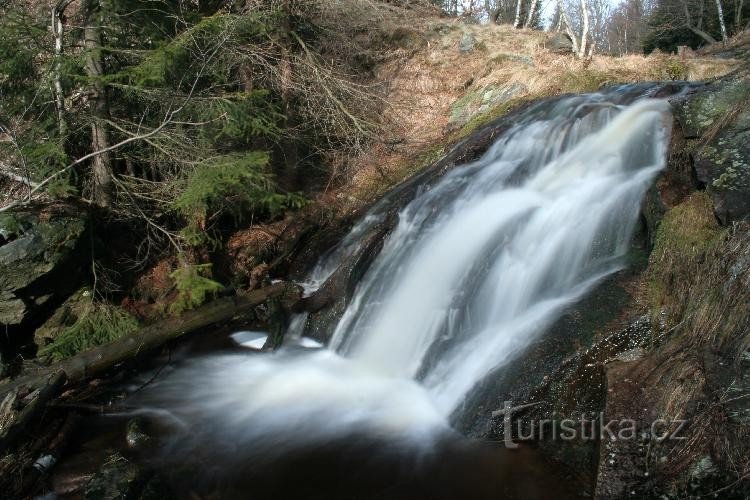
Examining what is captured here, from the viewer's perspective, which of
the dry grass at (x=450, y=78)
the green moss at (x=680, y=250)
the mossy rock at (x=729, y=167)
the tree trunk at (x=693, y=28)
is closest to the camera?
the green moss at (x=680, y=250)

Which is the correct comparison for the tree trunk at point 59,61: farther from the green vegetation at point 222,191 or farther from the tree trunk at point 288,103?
the tree trunk at point 288,103

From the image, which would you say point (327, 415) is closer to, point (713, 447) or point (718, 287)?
point (713, 447)

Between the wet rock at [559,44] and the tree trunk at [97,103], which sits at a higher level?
the wet rock at [559,44]

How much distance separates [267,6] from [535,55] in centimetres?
659

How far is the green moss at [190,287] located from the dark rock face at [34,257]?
137 cm

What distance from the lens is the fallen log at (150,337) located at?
5.70 metres

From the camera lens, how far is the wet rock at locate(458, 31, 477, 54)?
46.8 ft

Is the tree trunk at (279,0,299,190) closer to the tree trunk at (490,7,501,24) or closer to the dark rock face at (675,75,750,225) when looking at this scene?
the dark rock face at (675,75,750,225)

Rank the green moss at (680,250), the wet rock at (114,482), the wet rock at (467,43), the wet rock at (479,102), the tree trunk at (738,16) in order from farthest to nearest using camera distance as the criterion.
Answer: the tree trunk at (738,16) → the wet rock at (467,43) → the wet rock at (479,102) → the green moss at (680,250) → the wet rock at (114,482)

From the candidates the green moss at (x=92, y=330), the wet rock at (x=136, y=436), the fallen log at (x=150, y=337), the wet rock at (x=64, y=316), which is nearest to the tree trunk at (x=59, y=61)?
the wet rock at (x=64, y=316)

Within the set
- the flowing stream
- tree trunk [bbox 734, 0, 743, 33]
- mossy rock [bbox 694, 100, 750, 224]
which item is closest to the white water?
the flowing stream

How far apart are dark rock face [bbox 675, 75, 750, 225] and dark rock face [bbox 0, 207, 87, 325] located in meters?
7.25

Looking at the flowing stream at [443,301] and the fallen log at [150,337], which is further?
the fallen log at [150,337]

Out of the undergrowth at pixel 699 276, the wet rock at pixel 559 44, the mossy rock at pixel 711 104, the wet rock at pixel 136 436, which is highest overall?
the wet rock at pixel 559 44
